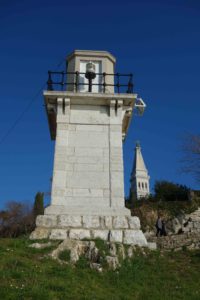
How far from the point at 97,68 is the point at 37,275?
9.44 meters

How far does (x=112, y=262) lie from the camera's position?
9406 millimetres

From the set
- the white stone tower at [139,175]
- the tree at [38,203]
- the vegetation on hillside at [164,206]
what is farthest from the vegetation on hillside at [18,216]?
the white stone tower at [139,175]

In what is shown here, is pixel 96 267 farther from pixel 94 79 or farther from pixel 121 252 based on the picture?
pixel 94 79

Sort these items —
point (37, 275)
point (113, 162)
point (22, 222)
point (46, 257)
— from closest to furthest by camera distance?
1. point (37, 275)
2. point (46, 257)
3. point (113, 162)
4. point (22, 222)

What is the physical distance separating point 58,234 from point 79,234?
0.64 meters

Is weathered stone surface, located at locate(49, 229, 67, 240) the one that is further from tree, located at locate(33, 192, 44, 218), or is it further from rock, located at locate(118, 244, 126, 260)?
tree, located at locate(33, 192, 44, 218)

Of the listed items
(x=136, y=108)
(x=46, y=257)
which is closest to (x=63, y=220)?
(x=46, y=257)

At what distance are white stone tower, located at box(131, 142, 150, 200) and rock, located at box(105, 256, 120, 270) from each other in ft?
258

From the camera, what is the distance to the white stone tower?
292 ft

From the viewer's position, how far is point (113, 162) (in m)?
12.6

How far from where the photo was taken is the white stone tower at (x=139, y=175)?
89.1m

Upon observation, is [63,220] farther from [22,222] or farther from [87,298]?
[22,222]

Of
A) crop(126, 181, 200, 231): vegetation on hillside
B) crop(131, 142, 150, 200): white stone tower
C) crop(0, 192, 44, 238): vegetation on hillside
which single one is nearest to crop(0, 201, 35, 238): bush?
crop(0, 192, 44, 238): vegetation on hillside

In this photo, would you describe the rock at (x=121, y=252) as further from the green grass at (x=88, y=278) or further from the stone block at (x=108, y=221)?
the stone block at (x=108, y=221)
